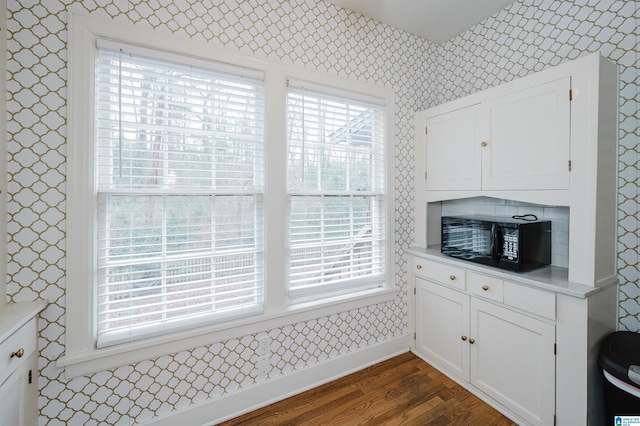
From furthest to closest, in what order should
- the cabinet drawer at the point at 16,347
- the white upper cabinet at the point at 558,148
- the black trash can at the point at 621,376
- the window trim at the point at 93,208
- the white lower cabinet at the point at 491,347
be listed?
the white lower cabinet at the point at 491,347 < the white upper cabinet at the point at 558,148 < the window trim at the point at 93,208 < the black trash can at the point at 621,376 < the cabinet drawer at the point at 16,347

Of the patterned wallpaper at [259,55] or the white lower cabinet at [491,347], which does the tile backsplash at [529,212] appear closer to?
the patterned wallpaper at [259,55]

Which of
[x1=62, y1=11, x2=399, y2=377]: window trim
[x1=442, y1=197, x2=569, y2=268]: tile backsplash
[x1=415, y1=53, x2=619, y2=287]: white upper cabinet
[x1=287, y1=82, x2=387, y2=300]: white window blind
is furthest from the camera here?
[x1=287, y1=82, x2=387, y2=300]: white window blind

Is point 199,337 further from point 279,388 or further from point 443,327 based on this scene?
point 443,327

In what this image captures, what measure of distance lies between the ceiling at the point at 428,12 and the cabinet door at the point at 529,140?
2.93 ft

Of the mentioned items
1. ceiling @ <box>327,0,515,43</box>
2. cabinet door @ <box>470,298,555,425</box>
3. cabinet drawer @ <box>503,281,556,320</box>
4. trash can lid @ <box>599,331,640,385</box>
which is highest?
ceiling @ <box>327,0,515,43</box>

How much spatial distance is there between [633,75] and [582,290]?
4.32 ft

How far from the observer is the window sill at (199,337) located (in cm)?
142

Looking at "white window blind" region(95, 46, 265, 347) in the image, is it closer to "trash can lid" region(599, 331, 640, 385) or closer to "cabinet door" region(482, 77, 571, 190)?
"cabinet door" region(482, 77, 571, 190)

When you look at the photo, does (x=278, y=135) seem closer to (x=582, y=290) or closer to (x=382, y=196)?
(x=382, y=196)

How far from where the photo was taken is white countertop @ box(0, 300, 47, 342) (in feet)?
3.54

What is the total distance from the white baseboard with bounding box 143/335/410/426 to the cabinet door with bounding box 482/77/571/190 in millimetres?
1667

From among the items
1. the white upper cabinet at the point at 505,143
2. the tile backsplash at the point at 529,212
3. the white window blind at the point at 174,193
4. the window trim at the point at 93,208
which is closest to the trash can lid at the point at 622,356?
the tile backsplash at the point at 529,212

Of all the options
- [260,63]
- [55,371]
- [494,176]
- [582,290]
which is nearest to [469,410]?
[582,290]

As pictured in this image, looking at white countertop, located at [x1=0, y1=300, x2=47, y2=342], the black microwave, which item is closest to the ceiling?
the black microwave
